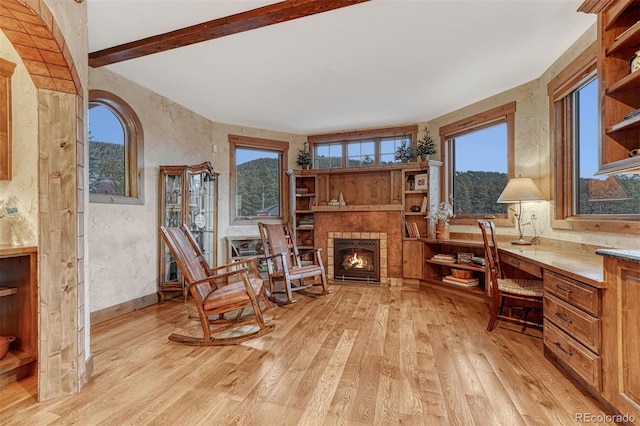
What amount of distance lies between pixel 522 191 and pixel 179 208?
4068 millimetres

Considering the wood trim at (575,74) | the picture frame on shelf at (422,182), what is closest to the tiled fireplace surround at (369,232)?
the picture frame on shelf at (422,182)

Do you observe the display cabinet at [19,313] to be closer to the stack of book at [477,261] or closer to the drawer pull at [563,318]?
the drawer pull at [563,318]

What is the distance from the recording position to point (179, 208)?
376 centimetres

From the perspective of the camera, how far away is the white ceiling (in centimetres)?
218

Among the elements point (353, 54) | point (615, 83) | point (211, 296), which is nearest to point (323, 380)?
point (211, 296)

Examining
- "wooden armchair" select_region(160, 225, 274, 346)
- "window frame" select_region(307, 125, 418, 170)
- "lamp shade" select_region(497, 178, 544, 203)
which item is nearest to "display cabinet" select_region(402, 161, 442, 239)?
"window frame" select_region(307, 125, 418, 170)

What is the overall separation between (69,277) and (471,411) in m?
2.46

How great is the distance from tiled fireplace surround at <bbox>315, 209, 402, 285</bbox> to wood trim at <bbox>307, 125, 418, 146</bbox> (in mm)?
1367

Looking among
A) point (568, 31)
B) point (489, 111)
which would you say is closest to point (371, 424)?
point (568, 31)

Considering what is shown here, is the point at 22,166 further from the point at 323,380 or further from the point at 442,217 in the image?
the point at 442,217

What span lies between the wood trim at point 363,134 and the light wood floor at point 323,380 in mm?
3093

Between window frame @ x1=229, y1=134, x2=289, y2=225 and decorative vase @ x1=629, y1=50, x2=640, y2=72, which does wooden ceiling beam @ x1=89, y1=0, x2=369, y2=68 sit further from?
window frame @ x1=229, y1=134, x2=289, y2=225

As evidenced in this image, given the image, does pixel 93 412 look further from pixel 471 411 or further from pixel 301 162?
pixel 301 162

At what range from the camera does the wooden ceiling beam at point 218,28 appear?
6.63ft
